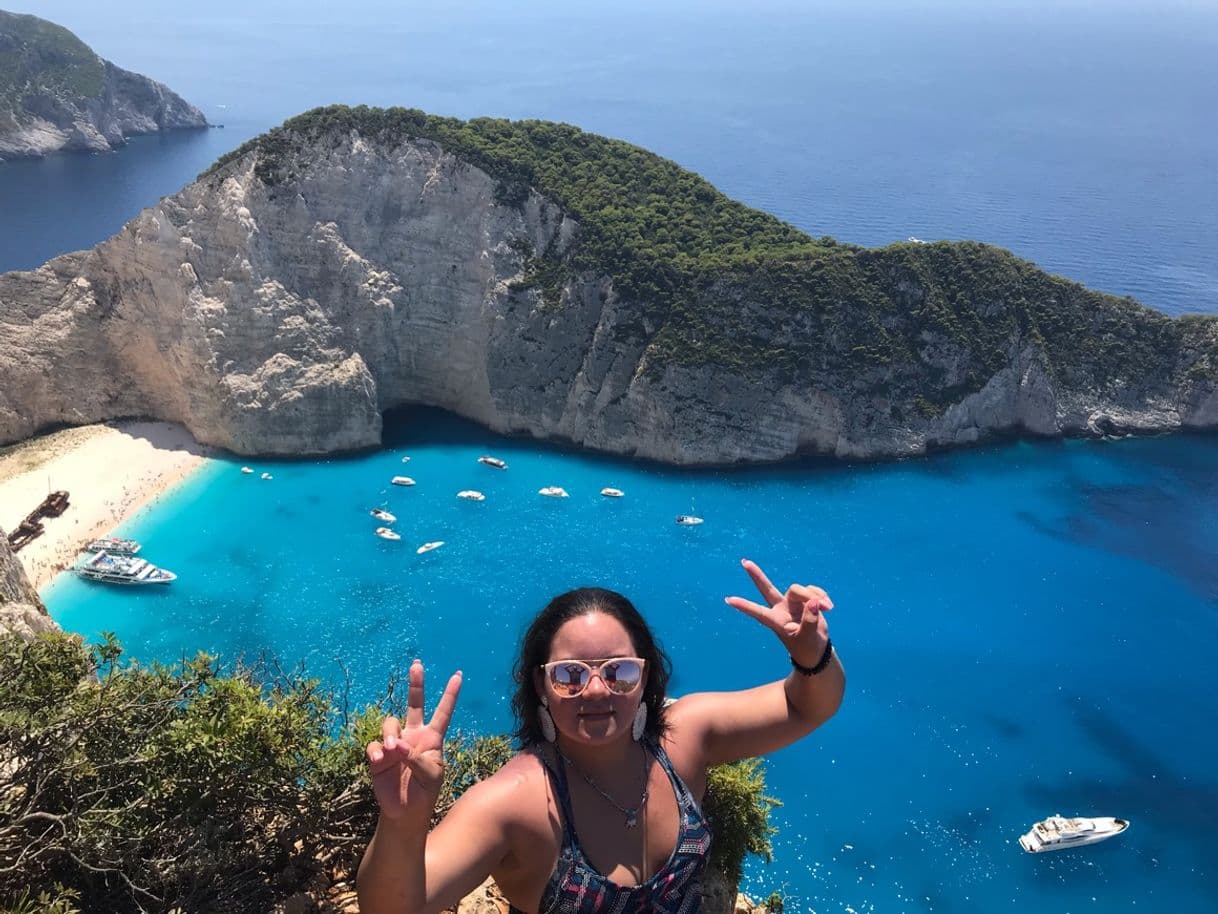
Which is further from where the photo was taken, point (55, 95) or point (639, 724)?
point (55, 95)

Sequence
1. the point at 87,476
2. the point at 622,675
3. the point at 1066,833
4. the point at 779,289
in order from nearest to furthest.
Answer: the point at 622,675 < the point at 1066,833 < the point at 87,476 < the point at 779,289

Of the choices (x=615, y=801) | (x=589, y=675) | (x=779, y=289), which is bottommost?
(x=779, y=289)

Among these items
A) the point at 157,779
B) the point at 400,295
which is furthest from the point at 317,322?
the point at 157,779

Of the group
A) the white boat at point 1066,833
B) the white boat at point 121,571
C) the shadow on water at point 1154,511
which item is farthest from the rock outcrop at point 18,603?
the shadow on water at point 1154,511

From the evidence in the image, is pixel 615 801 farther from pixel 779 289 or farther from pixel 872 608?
pixel 779 289

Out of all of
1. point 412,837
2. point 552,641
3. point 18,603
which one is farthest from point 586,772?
point 18,603

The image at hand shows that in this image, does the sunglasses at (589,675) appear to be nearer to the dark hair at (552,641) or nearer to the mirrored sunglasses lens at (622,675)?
the mirrored sunglasses lens at (622,675)

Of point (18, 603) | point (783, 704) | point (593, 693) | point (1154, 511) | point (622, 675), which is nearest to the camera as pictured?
point (593, 693)

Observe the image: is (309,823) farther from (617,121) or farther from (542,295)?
(617,121)
